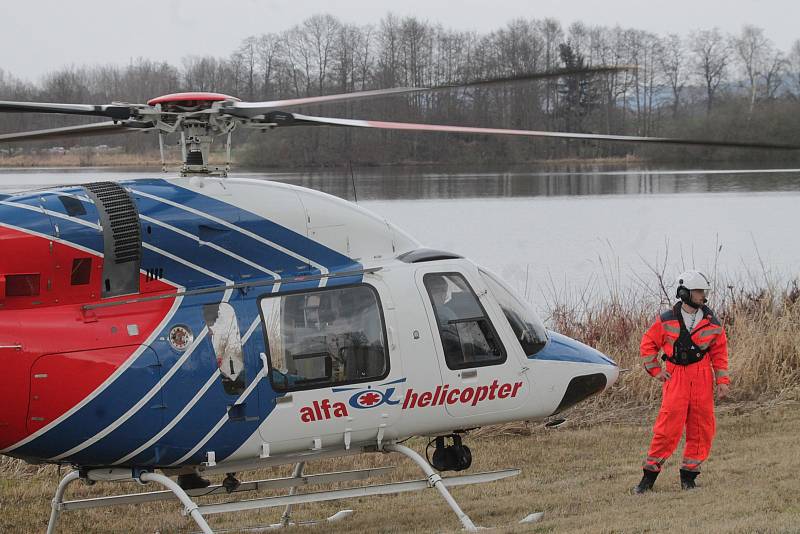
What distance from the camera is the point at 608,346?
47.4 feet

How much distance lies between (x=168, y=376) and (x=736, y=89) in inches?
2075

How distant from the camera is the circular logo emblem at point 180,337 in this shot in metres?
7.06

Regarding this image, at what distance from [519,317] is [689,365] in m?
1.44

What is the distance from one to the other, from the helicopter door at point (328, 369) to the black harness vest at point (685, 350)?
2.36 meters

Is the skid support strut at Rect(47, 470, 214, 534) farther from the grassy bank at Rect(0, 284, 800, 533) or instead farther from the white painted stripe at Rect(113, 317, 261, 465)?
the grassy bank at Rect(0, 284, 800, 533)

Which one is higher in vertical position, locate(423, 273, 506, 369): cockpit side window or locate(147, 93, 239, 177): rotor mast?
locate(147, 93, 239, 177): rotor mast

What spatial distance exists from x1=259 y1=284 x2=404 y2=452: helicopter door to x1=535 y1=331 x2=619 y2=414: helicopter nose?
1.53 meters

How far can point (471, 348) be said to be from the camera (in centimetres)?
795

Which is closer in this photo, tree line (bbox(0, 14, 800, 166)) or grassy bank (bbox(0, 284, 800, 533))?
grassy bank (bbox(0, 284, 800, 533))

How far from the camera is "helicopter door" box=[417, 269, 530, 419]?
7.84m

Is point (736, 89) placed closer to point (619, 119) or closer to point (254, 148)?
point (619, 119)

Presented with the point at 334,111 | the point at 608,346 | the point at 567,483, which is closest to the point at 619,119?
the point at 334,111

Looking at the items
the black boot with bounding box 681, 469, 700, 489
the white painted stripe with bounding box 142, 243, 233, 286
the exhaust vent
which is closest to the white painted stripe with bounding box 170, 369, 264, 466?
the white painted stripe with bounding box 142, 243, 233, 286

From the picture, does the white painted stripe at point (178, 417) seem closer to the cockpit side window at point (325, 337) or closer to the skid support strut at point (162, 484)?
the skid support strut at point (162, 484)
